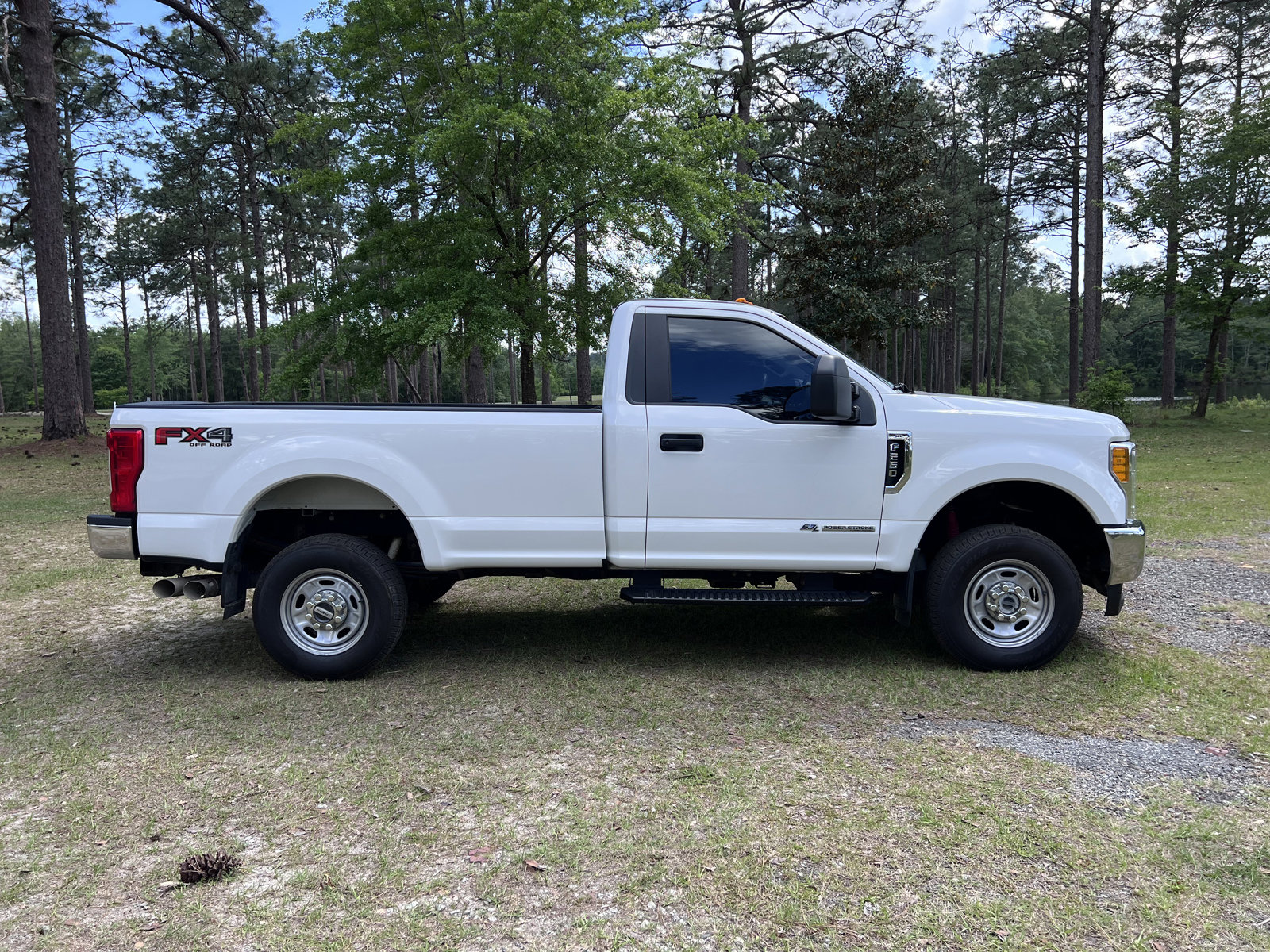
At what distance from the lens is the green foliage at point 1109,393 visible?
20.9 m

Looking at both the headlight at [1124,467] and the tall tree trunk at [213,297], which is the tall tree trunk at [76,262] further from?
the headlight at [1124,467]

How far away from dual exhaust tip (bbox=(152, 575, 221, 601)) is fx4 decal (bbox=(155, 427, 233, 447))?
0.78 m

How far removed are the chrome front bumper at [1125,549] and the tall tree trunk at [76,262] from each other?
105ft

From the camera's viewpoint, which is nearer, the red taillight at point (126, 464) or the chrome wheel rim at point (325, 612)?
the red taillight at point (126, 464)

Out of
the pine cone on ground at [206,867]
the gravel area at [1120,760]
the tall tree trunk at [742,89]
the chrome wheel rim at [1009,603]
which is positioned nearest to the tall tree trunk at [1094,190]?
the tall tree trunk at [742,89]

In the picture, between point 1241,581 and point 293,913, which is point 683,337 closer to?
point 293,913

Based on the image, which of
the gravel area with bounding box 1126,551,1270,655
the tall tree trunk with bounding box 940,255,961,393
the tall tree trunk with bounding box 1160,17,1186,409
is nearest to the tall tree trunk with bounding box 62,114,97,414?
the gravel area with bounding box 1126,551,1270,655

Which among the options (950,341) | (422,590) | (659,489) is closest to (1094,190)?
(659,489)

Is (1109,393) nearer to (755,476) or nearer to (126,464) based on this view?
(755,476)

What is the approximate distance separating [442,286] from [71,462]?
9.54 metres

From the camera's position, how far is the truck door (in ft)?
15.7

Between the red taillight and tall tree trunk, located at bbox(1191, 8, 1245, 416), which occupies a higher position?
tall tree trunk, located at bbox(1191, 8, 1245, 416)

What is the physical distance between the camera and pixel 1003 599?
4.90 metres

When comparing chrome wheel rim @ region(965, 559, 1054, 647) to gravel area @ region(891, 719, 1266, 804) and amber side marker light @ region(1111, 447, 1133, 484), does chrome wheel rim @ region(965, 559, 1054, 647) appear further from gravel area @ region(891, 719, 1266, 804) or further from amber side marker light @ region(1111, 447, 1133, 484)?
gravel area @ region(891, 719, 1266, 804)
